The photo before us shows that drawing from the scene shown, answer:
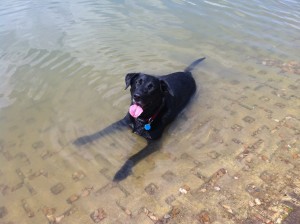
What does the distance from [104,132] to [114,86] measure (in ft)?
5.07

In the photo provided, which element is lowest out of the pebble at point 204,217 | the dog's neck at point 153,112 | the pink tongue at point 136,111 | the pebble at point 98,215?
the pebble at point 98,215

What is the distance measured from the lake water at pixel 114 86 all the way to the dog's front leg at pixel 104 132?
127mm

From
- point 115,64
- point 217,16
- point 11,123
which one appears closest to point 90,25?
point 115,64

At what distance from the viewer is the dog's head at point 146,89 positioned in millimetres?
4824

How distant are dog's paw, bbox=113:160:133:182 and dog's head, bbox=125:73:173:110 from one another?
34.6 inches

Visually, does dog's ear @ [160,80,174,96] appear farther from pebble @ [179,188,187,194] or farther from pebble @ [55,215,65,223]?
pebble @ [55,215,65,223]

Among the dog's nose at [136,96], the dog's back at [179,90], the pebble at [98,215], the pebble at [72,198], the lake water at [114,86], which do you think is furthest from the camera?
the dog's back at [179,90]

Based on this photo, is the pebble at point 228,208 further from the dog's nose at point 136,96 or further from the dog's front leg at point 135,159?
the dog's nose at point 136,96

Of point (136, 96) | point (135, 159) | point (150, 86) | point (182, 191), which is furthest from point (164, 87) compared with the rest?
point (182, 191)

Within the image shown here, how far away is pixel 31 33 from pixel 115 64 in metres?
3.13

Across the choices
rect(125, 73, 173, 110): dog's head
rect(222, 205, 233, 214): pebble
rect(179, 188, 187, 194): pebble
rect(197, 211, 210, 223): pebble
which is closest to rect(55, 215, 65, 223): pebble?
rect(179, 188, 187, 194): pebble

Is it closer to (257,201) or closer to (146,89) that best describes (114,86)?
(146,89)

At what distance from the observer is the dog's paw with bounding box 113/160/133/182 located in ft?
14.8

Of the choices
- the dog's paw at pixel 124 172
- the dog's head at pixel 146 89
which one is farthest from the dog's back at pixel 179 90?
the dog's paw at pixel 124 172
